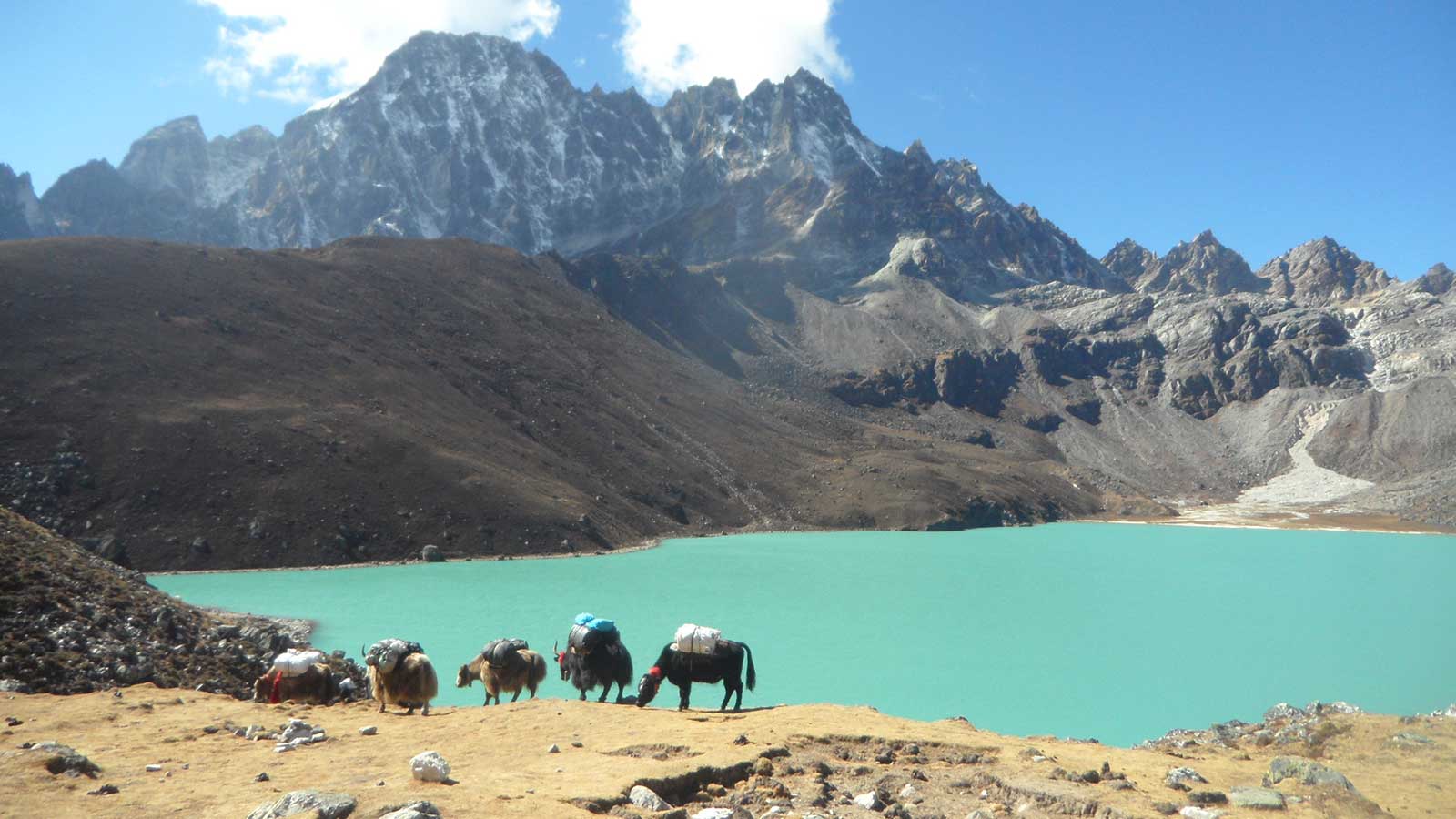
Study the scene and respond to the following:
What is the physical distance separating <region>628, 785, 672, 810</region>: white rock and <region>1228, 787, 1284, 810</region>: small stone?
266 inches

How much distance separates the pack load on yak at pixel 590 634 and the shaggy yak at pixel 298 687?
14.4 ft

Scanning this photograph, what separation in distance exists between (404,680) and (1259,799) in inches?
499

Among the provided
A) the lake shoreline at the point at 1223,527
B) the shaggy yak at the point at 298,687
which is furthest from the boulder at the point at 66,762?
the lake shoreline at the point at 1223,527

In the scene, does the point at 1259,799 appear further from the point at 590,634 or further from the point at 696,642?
the point at 590,634

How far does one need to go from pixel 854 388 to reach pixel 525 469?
8285 centimetres

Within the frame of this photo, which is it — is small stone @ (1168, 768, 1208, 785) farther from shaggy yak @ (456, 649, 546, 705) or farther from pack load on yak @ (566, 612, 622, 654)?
shaggy yak @ (456, 649, 546, 705)

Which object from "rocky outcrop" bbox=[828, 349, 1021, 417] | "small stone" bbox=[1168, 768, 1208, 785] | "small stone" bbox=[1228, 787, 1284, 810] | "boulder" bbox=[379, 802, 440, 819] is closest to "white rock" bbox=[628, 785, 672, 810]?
"boulder" bbox=[379, 802, 440, 819]

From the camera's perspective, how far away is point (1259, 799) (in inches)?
404

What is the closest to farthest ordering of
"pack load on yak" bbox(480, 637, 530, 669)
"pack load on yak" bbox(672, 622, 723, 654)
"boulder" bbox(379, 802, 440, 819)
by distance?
1. "boulder" bbox(379, 802, 440, 819)
2. "pack load on yak" bbox(672, 622, 723, 654)
3. "pack load on yak" bbox(480, 637, 530, 669)

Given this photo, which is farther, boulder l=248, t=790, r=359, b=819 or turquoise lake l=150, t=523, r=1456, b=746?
turquoise lake l=150, t=523, r=1456, b=746

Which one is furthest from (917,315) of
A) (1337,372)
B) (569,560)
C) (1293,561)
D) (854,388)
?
(569,560)

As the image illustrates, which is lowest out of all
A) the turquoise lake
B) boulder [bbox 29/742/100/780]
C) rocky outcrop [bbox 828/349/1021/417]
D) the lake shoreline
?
the turquoise lake

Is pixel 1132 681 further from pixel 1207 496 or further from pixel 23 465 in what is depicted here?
pixel 1207 496

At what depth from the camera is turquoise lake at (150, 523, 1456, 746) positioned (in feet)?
87.9
